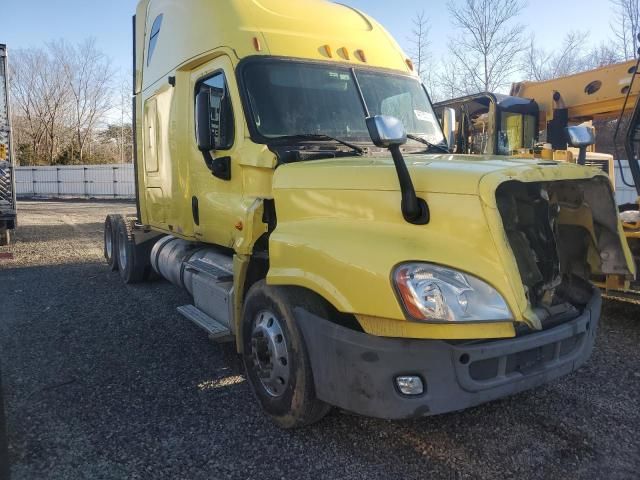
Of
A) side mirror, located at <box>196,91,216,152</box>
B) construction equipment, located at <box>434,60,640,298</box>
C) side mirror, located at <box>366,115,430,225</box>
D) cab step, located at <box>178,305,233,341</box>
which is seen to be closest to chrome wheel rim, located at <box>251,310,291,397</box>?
cab step, located at <box>178,305,233,341</box>

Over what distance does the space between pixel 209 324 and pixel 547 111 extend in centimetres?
672

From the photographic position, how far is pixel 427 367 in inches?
111

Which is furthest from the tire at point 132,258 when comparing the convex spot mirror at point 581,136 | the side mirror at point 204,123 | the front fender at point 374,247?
the convex spot mirror at point 581,136

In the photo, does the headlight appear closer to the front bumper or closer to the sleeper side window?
the front bumper

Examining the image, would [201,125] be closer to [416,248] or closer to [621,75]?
[416,248]

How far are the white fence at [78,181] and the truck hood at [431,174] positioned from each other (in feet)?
86.0

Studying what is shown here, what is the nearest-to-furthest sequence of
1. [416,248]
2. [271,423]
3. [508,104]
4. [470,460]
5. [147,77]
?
[416,248]
[470,460]
[271,423]
[147,77]
[508,104]

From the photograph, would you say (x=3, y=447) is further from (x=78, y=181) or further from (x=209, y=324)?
(x=78, y=181)

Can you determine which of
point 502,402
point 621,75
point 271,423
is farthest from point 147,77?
point 621,75

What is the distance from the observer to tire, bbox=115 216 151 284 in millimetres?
7988

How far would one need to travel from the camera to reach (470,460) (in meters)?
3.18

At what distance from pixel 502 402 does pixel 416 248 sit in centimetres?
184

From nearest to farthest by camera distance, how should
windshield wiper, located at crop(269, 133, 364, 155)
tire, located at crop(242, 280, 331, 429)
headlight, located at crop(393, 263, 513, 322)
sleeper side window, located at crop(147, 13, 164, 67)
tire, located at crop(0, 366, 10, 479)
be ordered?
headlight, located at crop(393, 263, 513, 322), tire, located at crop(0, 366, 10, 479), tire, located at crop(242, 280, 331, 429), windshield wiper, located at crop(269, 133, 364, 155), sleeper side window, located at crop(147, 13, 164, 67)

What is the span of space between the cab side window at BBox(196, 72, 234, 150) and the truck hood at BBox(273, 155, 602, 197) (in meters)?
0.79
